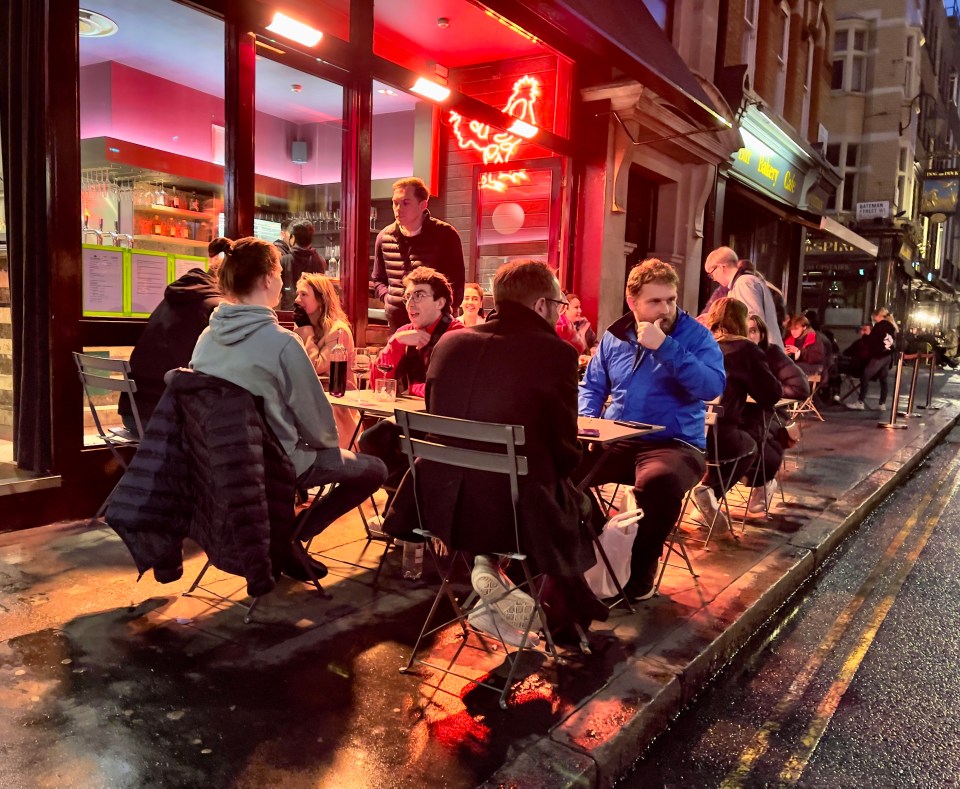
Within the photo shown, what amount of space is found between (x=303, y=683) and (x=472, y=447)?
1.11 m

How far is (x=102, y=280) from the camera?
5074mm

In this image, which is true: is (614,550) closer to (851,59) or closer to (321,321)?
(321,321)

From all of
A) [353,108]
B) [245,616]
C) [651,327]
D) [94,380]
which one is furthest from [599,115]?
[245,616]

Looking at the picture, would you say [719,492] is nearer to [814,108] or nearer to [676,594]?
[676,594]

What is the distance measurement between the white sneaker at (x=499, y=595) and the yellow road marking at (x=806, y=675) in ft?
3.04

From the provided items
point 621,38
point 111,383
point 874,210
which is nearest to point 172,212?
point 111,383

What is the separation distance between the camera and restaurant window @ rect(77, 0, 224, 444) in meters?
5.25

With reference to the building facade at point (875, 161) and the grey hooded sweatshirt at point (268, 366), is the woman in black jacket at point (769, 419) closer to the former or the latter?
the grey hooded sweatshirt at point (268, 366)

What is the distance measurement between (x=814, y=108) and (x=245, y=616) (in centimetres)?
1872

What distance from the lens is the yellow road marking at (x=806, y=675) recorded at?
2715mm

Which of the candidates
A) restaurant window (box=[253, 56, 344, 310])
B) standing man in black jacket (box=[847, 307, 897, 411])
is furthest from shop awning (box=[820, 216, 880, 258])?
restaurant window (box=[253, 56, 344, 310])

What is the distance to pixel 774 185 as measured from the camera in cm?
1540

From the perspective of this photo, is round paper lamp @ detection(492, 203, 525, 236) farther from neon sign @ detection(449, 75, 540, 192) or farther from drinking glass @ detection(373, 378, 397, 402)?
drinking glass @ detection(373, 378, 397, 402)

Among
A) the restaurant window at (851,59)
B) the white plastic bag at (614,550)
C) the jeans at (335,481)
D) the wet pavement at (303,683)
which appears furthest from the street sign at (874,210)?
the jeans at (335,481)
